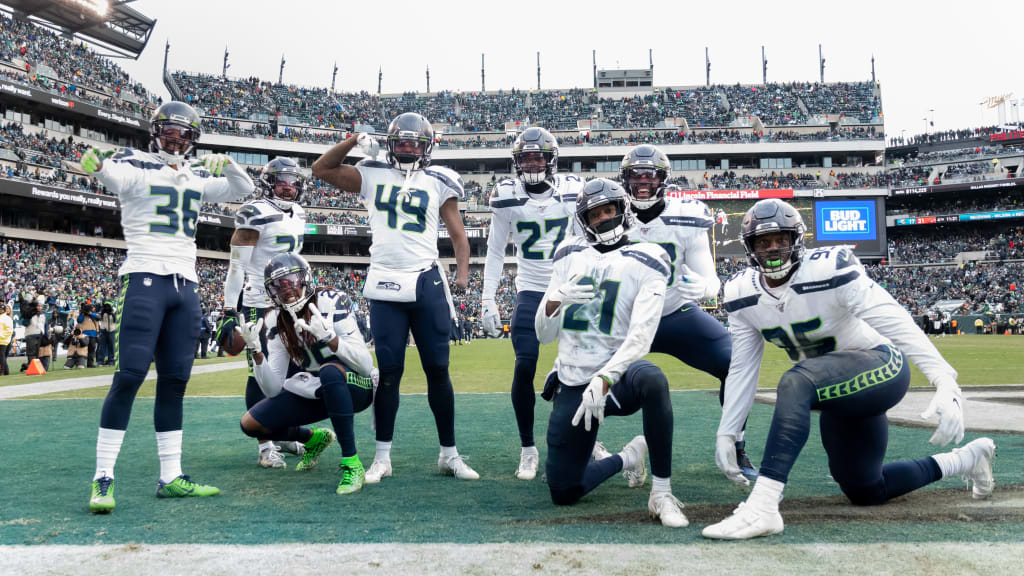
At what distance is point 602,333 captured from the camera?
3689 mm

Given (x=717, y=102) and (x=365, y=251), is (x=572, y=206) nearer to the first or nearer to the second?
(x=365, y=251)

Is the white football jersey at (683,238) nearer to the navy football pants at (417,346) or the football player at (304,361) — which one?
the navy football pants at (417,346)

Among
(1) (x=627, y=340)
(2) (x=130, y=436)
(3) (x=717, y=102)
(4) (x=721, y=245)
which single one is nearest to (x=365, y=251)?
(4) (x=721, y=245)

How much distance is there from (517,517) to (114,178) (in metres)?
3.01

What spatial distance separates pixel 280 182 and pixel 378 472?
8.78 feet

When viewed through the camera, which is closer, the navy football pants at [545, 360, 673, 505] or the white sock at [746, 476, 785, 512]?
the white sock at [746, 476, 785, 512]

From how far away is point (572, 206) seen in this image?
506cm

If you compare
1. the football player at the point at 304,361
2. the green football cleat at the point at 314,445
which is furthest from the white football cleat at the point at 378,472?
the green football cleat at the point at 314,445

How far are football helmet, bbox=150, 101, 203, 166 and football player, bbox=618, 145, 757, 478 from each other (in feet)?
9.18

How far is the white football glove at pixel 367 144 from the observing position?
14.5 feet

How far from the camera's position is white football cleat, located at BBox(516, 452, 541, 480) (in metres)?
4.41

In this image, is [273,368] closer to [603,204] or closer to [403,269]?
[403,269]

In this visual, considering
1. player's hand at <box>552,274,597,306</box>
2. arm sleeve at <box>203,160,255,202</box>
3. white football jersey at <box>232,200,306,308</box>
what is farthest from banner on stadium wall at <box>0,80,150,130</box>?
player's hand at <box>552,274,597,306</box>

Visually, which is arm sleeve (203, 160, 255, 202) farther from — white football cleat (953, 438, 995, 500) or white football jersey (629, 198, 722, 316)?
white football cleat (953, 438, 995, 500)
